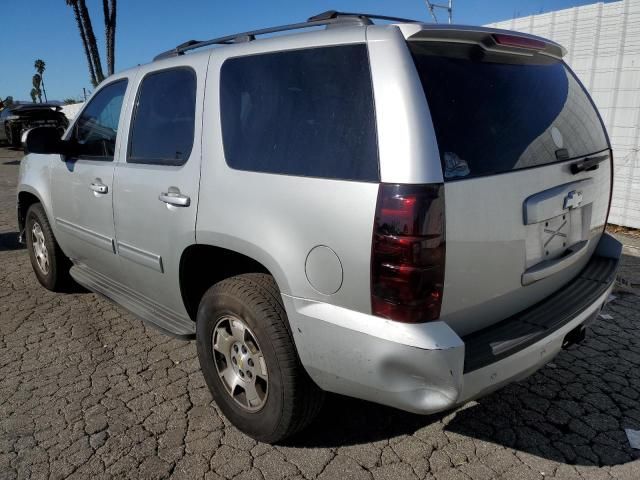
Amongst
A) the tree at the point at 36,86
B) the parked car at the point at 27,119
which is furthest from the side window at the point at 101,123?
the tree at the point at 36,86

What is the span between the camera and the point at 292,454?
2545mm

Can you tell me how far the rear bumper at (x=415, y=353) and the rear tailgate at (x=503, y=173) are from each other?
0.38 ft

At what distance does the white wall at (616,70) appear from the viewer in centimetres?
645

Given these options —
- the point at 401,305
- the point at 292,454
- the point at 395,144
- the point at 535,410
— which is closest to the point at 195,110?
the point at 395,144

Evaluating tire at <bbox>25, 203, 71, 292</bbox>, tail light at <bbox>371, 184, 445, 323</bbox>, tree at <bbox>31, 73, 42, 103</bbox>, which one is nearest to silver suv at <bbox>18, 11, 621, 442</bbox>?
tail light at <bbox>371, 184, 445, 323</bbox>

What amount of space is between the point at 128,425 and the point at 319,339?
4.52 ft

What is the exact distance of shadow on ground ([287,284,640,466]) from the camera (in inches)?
102

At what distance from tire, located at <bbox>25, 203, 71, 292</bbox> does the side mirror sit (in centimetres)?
91

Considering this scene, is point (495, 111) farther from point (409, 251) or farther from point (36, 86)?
point (36, 86)

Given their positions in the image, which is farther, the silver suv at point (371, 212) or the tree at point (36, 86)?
the tree at point (36, 86)

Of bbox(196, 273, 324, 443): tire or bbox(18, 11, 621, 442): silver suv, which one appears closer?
bbox(18, 11, 621, 442): silver suv

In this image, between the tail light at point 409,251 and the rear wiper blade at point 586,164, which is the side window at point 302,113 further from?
the rear wiper blade at point 586,164

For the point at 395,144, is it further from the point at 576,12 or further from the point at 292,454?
the point at 576,12

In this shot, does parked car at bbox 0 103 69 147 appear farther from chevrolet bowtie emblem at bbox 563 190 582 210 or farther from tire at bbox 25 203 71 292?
chevrolet bowtie emblem at bbox 563 190 582 210
